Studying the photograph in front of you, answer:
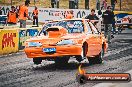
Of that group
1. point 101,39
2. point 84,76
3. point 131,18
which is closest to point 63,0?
point 131,18

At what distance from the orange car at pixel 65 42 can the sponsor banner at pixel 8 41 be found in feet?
14.8

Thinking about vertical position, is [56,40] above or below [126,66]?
above

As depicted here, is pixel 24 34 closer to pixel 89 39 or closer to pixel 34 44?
pixel 89 39

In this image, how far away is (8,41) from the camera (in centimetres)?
1727

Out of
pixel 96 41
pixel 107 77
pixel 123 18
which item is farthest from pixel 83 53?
pixel 123 18

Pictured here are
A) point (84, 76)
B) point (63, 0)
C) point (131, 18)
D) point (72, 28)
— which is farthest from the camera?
point (63, 0)

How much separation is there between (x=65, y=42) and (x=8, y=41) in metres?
6.54

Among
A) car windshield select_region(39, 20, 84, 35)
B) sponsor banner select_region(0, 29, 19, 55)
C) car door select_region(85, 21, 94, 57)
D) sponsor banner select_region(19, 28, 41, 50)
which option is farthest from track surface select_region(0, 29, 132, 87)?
sponsor banner select_region(19, 28, 41, 50)

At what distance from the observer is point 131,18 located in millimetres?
32750

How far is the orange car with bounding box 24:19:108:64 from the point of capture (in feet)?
36.5

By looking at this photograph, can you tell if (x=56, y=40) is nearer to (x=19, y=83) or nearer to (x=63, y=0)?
(x=19, y=83)

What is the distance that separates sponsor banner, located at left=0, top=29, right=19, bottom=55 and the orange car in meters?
4.52

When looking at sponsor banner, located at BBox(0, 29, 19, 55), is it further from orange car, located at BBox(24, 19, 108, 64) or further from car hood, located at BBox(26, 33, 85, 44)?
car hood, located at BBox(26, 33, 85, 44)

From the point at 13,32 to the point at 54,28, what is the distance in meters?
6.26
